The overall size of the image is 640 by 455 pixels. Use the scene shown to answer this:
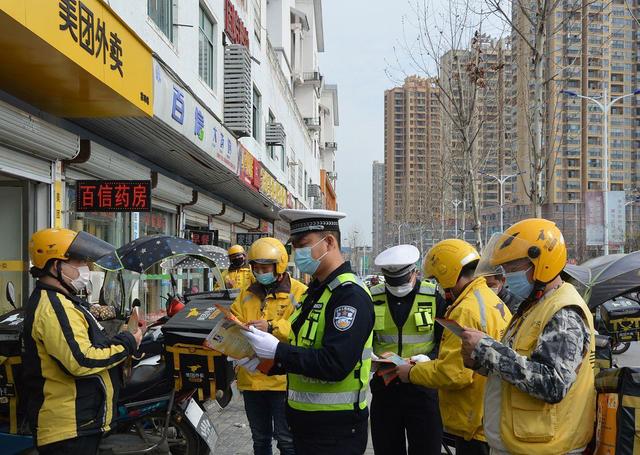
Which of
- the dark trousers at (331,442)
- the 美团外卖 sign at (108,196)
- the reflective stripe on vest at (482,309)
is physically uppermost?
the 美团外卖 sign at (108,196)

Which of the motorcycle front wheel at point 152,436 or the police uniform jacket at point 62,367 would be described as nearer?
the police uniform jacket at point 62,367

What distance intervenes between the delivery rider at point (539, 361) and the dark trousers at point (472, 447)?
2.67 feet

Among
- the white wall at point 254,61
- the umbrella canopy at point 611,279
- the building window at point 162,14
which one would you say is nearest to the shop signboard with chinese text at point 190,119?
the white wall at point 254,61

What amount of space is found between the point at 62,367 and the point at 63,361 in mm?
93

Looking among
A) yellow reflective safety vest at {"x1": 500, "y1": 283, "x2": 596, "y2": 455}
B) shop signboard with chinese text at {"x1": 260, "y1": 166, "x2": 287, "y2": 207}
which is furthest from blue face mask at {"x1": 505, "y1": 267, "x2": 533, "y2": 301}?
shop signboard with chinese text at {"x1": 260, "y1": 166, "x2": 287, "y2": 207}

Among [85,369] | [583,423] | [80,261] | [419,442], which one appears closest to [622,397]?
[583,423]

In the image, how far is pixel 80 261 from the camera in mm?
3670

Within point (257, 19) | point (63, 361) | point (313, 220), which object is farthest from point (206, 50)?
point (313, 220)

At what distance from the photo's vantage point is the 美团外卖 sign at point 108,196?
8.39m

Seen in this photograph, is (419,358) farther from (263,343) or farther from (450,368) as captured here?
(263,343)

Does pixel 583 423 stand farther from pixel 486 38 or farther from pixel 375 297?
pixel 486 38

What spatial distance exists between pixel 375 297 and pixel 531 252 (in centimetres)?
160

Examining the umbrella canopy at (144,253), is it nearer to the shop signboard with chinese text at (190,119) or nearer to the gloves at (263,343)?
the shop signboard with chinese text at (190,119)

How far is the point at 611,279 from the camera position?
6.04 metres
